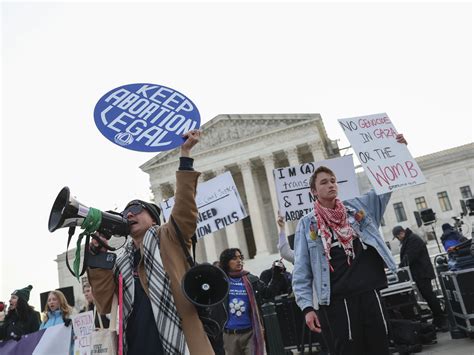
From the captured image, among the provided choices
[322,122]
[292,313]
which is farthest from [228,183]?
[322,122]

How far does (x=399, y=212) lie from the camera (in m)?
50.1

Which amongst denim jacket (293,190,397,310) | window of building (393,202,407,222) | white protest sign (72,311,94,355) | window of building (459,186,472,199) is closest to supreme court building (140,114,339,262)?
window of building (393,202,407,222)

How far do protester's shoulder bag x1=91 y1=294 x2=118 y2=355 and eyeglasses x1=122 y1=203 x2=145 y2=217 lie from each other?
0.52 meters

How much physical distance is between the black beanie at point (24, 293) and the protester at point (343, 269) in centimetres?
496

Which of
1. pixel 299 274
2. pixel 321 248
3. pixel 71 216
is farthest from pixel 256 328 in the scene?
pixel 71 216

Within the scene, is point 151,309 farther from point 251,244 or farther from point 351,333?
point 251,244

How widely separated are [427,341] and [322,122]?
37.9 m

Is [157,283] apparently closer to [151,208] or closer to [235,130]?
[151,208]

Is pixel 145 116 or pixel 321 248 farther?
pixel 321 248

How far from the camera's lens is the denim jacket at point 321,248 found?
3.07m

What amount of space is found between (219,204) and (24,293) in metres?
3.45

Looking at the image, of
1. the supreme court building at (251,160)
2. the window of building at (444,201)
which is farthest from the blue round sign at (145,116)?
the window of building at (444,201)

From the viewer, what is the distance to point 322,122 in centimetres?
4256

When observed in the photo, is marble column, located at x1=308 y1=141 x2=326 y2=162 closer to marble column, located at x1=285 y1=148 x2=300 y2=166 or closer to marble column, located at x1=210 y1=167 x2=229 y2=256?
marble column, located at x1=285 y1=148 x2=300 y2=166
